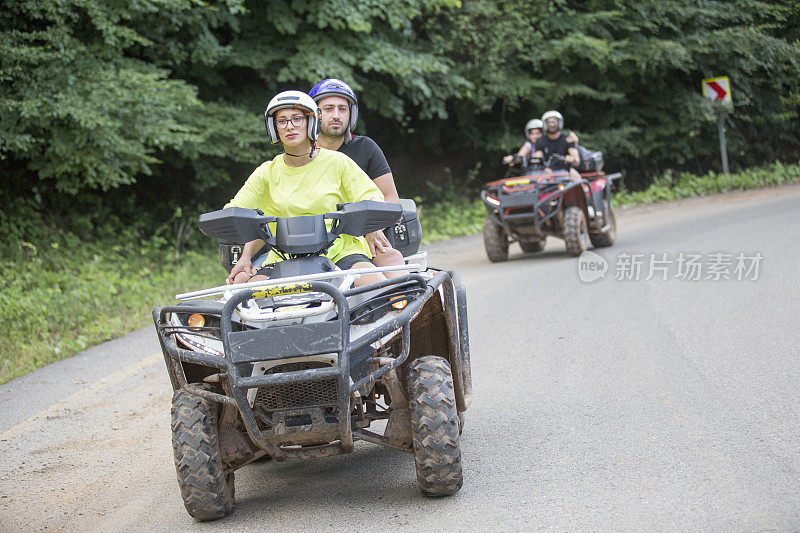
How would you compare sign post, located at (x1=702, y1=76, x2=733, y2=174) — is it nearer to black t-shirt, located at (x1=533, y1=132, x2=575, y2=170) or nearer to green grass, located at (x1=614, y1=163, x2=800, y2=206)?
green grass, located at (x1=614, y1=163, x2=800, y2=206)

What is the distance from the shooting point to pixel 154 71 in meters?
15.1

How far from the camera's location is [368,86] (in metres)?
19.6

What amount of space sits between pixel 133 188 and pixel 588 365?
1315 centimetres

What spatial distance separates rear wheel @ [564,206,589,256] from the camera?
47.0 ft

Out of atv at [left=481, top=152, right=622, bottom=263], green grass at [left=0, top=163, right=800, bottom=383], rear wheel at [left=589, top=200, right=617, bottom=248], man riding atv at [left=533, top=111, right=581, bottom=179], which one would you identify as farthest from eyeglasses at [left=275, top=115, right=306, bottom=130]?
rear wheel at [left=589, top=200, right=617, bottom=248]

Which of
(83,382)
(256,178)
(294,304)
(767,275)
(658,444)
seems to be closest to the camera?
(294,304)

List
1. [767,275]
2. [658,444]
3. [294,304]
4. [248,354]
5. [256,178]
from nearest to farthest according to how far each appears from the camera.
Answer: [248,354] < [294,304] < [658,444] < [256,178] < [767,275]

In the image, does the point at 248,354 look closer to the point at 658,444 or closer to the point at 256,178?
the point at 256,178

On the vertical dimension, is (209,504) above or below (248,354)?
below

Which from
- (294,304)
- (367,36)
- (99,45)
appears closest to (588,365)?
(294,304)

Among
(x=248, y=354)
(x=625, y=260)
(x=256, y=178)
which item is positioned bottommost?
(x=625, y=260)

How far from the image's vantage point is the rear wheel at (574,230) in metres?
14.3

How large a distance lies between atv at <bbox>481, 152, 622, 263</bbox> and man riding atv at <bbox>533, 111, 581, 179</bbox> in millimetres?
35

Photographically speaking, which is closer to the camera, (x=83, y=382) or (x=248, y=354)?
(x=248, y=354)
